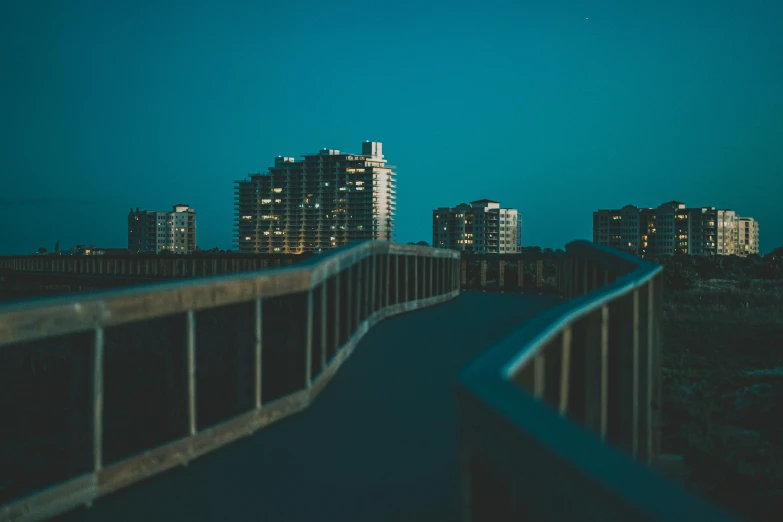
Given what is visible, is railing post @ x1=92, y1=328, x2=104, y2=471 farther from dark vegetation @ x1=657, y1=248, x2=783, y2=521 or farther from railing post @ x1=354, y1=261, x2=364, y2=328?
dark vegetation @ x1=657, y1=248, x2=783, y2=521

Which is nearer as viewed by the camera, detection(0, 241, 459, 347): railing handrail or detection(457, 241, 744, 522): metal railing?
detection(457, 241, 744, 522): metal railing

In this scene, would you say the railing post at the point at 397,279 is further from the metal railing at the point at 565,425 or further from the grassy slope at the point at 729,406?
the metal railing at the point at 565,425

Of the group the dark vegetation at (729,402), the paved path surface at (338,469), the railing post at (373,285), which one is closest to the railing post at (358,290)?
the railing post at (373,285)

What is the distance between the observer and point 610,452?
1.73 m

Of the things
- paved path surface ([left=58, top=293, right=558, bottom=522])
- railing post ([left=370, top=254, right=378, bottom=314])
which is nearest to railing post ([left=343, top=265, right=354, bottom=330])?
paved path surface ([left=58, top=293, right=558, bottom=522])

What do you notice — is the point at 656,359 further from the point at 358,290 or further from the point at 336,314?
the point at 358,290

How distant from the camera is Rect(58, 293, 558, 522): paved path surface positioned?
14.6 feet

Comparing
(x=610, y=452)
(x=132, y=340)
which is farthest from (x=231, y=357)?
(x=610, y=452)

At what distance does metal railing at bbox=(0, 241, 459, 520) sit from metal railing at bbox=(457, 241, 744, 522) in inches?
104

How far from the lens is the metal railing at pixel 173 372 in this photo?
4.72 m

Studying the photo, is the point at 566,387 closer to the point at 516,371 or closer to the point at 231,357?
the point at 516,371

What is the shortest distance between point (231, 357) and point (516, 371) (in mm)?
14130

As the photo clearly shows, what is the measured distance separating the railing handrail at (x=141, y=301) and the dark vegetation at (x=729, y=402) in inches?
240

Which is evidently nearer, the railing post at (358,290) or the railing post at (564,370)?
the railing post at (564,370)
